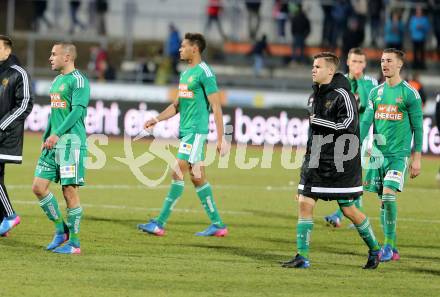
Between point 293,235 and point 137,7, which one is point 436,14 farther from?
point 293,235

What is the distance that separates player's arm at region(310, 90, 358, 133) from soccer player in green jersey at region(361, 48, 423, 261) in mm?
1287

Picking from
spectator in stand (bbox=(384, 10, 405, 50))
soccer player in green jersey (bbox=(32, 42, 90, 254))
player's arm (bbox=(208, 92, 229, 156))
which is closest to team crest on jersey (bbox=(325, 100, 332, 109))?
player's arm (bbox=(208, 92, 229, 156))

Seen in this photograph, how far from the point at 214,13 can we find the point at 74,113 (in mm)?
24832

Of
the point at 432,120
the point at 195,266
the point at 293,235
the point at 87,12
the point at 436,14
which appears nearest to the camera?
the point at 195,266

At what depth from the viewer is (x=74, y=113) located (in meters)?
11.0

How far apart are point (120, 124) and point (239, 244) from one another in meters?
15.7

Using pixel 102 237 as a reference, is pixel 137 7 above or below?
above

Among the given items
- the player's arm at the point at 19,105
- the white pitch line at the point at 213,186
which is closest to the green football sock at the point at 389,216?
the player's arm at the point at 19,105

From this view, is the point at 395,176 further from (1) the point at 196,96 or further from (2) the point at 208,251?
(1) the point at 196,96

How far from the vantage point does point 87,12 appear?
123ft

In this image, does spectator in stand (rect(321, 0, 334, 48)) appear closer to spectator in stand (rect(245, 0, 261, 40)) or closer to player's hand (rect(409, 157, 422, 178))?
spectator in stand (rect(245, 0, 261, 40))

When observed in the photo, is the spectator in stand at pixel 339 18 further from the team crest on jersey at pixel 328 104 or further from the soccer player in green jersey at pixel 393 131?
the team crest on jersey at pixel 328 104

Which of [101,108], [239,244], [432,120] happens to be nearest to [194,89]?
[239,244]

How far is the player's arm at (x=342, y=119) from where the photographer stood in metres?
10.4
